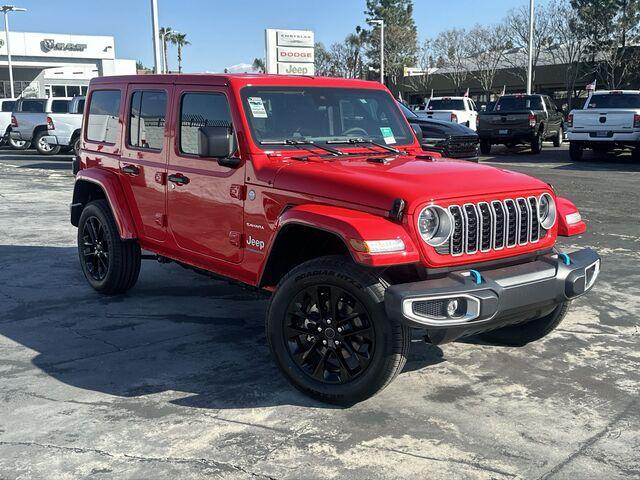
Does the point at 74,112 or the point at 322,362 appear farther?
the point at 74,112

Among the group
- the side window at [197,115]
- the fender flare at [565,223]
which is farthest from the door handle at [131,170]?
the fender flare at [565,223]

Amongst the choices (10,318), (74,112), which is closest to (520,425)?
(10,318)

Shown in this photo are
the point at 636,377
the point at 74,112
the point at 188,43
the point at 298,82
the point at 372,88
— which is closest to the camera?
the point at 636,377

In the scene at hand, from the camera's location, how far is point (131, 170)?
5.84 meters

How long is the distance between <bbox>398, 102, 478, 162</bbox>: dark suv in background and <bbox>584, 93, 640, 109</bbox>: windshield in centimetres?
595

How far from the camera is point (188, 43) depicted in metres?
95.2

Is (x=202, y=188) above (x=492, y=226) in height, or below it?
above

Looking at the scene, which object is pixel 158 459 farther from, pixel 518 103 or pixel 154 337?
pixel 518 103

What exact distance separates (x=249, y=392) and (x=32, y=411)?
124 cm

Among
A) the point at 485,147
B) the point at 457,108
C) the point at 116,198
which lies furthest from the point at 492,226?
the point at 457,108

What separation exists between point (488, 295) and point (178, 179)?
256cm

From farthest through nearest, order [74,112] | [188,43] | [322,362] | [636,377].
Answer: [188,43] < [74,112] < [636,377] < [322,362]

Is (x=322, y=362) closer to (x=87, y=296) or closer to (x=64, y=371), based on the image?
(x=64, y=371)

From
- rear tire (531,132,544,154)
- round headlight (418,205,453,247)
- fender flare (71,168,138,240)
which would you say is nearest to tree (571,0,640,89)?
rear tire (531,132,544,154)
